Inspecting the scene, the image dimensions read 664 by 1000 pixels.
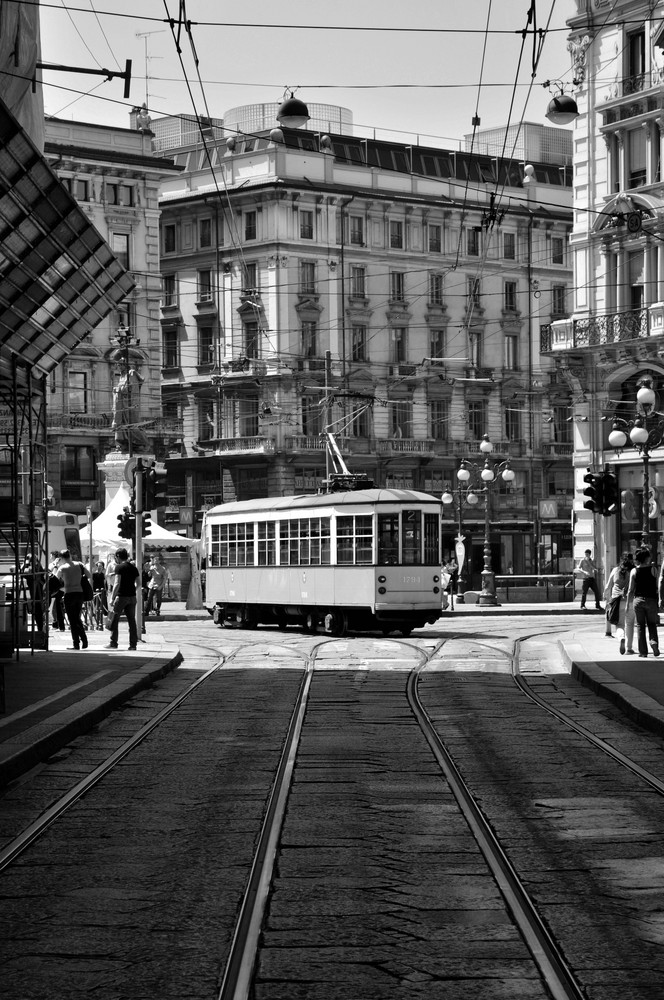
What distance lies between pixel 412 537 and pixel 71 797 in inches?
765

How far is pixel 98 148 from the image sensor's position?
222 ft

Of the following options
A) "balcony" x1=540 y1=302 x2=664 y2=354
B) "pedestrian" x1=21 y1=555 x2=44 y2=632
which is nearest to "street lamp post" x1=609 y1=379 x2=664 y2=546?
"balcony" x1=540 y1=302 x2=664 y2=354

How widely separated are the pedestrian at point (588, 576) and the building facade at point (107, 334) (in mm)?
26447

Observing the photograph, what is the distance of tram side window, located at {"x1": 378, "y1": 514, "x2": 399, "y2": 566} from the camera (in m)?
28.9

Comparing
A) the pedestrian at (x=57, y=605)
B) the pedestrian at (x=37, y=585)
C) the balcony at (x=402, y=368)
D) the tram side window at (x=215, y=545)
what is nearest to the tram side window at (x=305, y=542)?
the tram side window at (x=215, y=545)

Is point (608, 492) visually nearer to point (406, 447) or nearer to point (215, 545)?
point (215, 545)

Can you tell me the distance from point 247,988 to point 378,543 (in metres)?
23.4

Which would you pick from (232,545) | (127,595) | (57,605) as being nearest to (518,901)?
(127,595)

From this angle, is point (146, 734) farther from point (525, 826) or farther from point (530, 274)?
point (530, 274)

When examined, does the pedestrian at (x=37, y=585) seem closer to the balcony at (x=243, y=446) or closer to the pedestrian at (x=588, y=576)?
the pedestrian at (x=588, y=576)

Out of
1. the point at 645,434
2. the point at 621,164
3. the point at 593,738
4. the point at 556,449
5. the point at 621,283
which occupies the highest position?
the point at 621,164

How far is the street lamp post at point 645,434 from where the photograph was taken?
109ft

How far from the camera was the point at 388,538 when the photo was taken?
29000mm

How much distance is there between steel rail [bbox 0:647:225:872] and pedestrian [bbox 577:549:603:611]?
25738 mm
